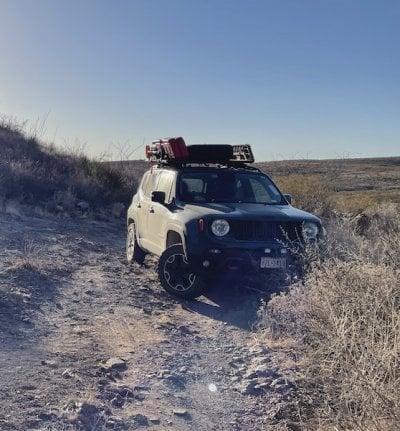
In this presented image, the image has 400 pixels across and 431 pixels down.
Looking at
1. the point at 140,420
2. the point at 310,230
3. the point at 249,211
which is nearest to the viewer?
the point at 140,420

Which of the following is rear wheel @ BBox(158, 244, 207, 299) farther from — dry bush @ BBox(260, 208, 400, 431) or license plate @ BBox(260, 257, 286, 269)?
A: dry bush @ BBox(260, 208, 400, 431)

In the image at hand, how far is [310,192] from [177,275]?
9.82 meters

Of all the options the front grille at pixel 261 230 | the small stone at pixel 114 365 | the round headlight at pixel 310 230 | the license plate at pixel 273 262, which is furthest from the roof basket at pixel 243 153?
the small stone at pixel 114 365

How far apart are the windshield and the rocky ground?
1.31 m

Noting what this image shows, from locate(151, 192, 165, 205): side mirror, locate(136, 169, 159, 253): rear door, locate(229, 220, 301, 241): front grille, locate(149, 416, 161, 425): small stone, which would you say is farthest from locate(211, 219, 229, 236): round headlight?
locate(149, 416, 161, 425): small stone

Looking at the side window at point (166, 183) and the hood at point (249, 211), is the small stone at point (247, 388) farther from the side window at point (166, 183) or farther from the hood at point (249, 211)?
the side window at point (166, 183)

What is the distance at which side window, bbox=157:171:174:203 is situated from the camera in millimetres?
7737

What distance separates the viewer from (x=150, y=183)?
29.0 feet

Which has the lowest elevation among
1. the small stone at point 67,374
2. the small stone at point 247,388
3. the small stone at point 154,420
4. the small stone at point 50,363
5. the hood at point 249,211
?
the small stone at point 154,420

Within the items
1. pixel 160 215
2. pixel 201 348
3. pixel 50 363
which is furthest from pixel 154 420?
pixel 160 215

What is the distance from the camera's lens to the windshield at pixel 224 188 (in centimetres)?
755

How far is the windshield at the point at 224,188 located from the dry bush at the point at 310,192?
757 cm

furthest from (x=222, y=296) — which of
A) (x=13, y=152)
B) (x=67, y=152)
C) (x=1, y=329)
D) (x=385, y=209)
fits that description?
(x=67, y=152)

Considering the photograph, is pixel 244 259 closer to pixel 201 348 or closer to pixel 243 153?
pixel 201 348
